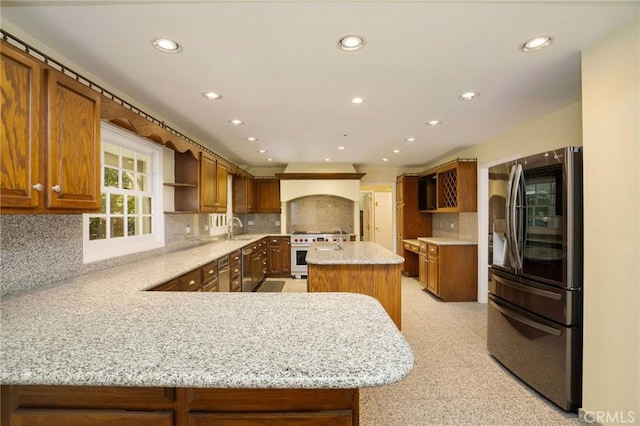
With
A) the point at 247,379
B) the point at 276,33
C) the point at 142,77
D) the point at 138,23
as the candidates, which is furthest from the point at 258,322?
the point at 142,77

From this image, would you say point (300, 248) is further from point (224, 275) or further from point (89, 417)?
point (89, 417)

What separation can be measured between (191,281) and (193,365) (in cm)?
183

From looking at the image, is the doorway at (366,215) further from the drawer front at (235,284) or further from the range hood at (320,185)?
the drawer front at (235,284)

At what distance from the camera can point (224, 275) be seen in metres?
3.47

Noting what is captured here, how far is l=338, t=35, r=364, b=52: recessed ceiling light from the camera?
176 cm

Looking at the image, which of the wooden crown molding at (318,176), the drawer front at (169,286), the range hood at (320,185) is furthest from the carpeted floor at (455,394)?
the wooden crown molding at (318,176)

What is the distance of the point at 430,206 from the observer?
5.79 meters

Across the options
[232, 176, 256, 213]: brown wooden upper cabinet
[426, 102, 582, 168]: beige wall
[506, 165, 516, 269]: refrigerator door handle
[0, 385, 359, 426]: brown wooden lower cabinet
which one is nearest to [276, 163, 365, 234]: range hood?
[232, 176, 256, 213]: brown wooden upper cabinet

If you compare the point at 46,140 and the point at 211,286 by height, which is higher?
the point at 46,140

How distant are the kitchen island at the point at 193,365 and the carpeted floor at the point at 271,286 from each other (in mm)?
3951

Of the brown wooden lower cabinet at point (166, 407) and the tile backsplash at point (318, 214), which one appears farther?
the tile backsplash at point (318, 214)

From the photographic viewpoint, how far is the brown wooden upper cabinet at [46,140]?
51.2 inches

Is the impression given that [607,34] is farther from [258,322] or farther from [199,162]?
[199,162]

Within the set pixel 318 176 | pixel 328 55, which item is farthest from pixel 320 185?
pixel 328 55
